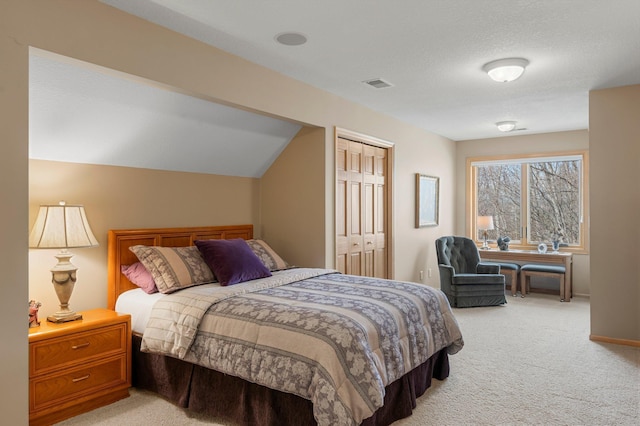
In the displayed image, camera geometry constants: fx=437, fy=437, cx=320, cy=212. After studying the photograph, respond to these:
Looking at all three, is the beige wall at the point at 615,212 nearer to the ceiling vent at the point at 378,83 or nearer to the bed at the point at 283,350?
the bed at the point at 283,350

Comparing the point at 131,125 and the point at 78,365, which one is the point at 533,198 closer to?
the point at 131,125

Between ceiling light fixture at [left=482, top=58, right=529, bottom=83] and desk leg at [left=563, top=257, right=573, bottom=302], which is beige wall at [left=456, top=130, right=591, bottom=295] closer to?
desk leg at [left=563, top=257, right=573, bottom=302]

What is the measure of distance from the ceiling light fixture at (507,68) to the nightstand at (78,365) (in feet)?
11.0

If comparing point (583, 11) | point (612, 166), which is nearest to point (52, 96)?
point (583, 11)

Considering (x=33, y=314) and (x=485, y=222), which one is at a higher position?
(x=485, y=222)

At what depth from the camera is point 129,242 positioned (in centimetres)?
350

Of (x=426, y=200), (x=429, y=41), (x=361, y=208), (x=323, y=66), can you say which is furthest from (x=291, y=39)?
(x=426, y=200)

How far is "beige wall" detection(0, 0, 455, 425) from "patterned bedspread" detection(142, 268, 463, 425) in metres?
0.83

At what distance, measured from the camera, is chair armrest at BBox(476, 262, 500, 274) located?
583cm

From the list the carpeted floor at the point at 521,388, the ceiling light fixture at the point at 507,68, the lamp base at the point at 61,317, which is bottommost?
the carpeted floor at the point at 521,388

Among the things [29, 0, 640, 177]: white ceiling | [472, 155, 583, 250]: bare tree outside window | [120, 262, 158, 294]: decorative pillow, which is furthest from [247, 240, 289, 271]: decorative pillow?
[472, 155, 583, 250]: bare tree outside window

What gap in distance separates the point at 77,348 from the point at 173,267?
0.81 metres

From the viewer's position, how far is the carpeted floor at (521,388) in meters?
2.67

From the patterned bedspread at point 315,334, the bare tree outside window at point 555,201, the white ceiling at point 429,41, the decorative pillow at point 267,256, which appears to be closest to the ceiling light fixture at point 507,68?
the white ceiling at point 429,41
